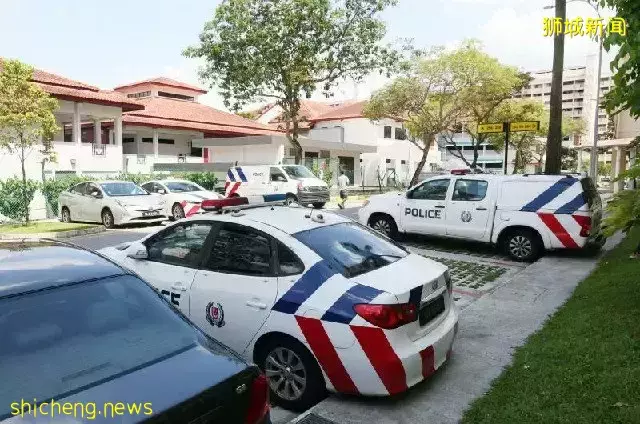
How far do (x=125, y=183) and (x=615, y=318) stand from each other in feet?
50.1

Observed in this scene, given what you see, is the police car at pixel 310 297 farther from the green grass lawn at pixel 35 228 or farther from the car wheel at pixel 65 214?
the car wheel at pixel 65 214

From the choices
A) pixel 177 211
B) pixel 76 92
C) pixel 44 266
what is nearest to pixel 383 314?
pixel 44 266

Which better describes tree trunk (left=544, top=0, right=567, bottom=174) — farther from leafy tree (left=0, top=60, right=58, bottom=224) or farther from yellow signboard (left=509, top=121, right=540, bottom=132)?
leafy tree (left=0, top=60, right=58, bottom=224)

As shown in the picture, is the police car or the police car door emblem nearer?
the police car

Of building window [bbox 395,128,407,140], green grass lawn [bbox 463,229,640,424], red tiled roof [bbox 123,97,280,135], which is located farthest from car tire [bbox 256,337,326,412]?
building window [bbox 395,128,407,140]

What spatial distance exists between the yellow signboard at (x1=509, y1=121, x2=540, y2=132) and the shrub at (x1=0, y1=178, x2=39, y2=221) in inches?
619

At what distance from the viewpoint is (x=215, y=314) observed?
176 inches

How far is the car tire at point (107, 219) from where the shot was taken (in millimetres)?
15672

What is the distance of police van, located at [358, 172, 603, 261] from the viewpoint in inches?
374

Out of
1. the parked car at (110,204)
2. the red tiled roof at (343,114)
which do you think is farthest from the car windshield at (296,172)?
the red tiled roof at (343,114)

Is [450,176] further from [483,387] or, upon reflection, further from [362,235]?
[483,387]

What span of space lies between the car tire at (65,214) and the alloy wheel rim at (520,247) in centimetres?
1441

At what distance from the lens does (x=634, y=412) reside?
10.9 feet

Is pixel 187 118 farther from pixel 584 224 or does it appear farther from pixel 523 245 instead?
pixel 584 224
